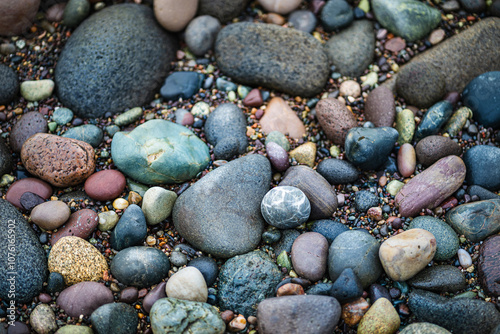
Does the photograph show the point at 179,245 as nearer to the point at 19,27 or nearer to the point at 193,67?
the point at 193,67

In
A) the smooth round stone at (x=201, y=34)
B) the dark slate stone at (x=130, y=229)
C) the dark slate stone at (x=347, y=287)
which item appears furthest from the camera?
the smooth round stone at (x=201, y=34)

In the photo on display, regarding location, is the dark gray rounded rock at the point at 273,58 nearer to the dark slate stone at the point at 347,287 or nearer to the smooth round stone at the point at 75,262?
the dark slate stone at the point at 347,287

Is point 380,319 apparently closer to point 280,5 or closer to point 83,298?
point 83,298

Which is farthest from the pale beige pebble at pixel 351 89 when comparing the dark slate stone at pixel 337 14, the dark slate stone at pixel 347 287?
the dark slate stone at pixel 347 287

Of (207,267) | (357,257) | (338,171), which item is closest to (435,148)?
(338,171)

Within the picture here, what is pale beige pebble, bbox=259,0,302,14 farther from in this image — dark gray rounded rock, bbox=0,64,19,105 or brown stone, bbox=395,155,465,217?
dark gray rounded rock, bbox=0,64,19,105

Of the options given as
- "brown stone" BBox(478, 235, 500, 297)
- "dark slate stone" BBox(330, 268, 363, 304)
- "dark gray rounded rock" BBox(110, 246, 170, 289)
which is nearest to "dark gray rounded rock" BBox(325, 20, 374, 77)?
"brown stone" BBox(478, 235, 500, 297)
